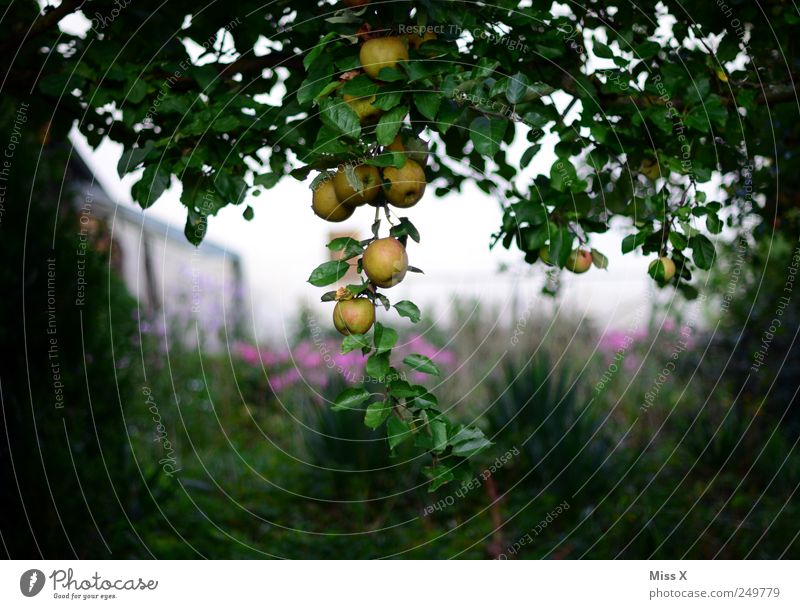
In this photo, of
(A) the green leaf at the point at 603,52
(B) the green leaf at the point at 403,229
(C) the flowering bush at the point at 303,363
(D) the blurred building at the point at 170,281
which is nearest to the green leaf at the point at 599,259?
(A) the green leaf at the point at 603,52

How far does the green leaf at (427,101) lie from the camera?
111cm

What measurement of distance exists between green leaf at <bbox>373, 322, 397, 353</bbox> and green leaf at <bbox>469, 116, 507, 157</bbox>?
31 cm

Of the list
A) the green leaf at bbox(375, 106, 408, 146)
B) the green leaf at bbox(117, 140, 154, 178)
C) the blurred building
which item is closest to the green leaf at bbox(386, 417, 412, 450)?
the green leaf at bbox(375, 106, 408, 146)

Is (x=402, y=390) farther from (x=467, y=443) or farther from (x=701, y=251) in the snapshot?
(x=701, y=251)

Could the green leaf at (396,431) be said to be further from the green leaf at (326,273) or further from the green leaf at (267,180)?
the green leaf at (267,180)

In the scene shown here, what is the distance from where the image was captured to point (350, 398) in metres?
1.13

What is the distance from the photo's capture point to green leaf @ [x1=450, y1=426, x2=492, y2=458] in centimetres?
109

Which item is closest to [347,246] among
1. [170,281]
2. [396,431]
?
[396,431]

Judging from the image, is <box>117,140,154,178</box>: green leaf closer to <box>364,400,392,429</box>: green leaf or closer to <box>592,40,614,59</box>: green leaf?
<box>364,400,392,429</box>: green leaf

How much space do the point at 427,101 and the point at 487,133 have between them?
11 cm
